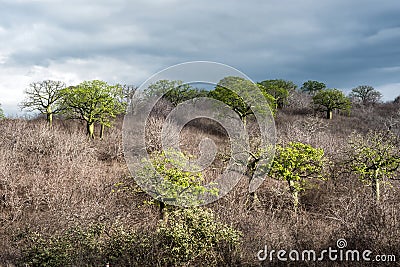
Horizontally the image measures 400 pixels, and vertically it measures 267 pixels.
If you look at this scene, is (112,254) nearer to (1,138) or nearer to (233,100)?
(1,138)

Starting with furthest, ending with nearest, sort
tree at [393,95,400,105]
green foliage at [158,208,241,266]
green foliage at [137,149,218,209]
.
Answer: tree at [393,95,400,105] → green foliage at [137,149,218,209] → green foliage at [158,208,241,266]

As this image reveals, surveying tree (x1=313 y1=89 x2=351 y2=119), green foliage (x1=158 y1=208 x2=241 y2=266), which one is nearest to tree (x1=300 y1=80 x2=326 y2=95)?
A: tree (x1=313 y1=89 x2=351 y2=119)

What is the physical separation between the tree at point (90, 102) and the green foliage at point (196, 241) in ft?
56.8

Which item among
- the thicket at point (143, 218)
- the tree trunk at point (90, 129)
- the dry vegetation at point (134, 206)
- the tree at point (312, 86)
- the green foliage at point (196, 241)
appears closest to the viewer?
the green foliage at point (196, 241)

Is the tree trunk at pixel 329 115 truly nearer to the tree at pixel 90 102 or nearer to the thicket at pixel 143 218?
the thicket at pixel 143 218

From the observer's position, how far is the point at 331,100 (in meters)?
37.0

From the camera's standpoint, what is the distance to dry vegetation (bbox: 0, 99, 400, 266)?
23.6 feet

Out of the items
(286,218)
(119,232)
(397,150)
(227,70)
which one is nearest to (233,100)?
(397,150)

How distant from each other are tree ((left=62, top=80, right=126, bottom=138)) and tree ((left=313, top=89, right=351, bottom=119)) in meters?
22.0

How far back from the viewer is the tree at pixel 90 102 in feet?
77.7

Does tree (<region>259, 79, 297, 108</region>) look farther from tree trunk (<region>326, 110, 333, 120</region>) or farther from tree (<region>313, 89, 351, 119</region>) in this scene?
tree trunk (<region>326, 110, 333, 120</region>)

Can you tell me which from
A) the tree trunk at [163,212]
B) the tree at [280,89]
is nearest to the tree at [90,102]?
the tree trunk at [163,212]

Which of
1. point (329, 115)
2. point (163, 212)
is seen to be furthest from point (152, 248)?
point (329, 115)

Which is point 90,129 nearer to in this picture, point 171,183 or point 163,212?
point 163,212
